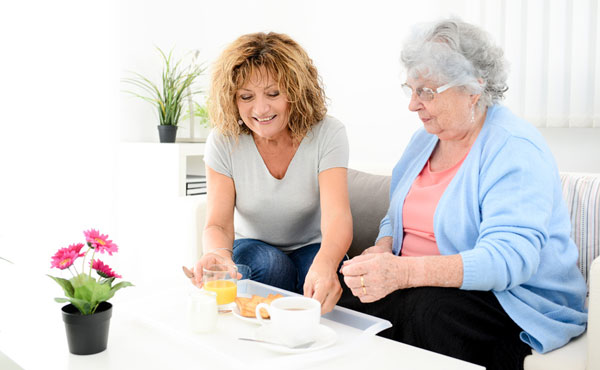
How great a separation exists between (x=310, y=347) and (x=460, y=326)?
413mm

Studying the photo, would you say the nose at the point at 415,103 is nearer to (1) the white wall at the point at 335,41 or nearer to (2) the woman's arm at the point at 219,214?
(2) the woman's arm at the point at 219,214

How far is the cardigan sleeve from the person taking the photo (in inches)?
47.4

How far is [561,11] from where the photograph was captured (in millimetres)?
2344

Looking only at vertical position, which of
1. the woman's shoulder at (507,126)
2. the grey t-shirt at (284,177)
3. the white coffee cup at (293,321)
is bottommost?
the white coffee cup at (293,321)

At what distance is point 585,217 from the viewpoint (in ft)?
5.32

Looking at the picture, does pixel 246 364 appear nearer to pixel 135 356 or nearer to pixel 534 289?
pixel 135 356

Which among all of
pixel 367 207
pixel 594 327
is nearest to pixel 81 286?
pixel 594 327

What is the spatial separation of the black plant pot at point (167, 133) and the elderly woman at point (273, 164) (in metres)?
1.12

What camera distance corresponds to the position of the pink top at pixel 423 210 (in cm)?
150

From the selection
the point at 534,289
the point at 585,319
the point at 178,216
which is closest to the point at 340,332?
the point at 534,289

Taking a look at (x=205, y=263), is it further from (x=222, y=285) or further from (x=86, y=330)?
(x=86, y=330)

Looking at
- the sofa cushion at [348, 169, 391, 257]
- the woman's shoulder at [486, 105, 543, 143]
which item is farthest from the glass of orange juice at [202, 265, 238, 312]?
the sofa cushion at [348, 169, 391, 257]

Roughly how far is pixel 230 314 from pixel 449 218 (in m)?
0.61

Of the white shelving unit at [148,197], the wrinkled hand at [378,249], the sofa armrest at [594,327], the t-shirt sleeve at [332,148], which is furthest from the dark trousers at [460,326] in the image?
the white shelving unit at [148,197]
